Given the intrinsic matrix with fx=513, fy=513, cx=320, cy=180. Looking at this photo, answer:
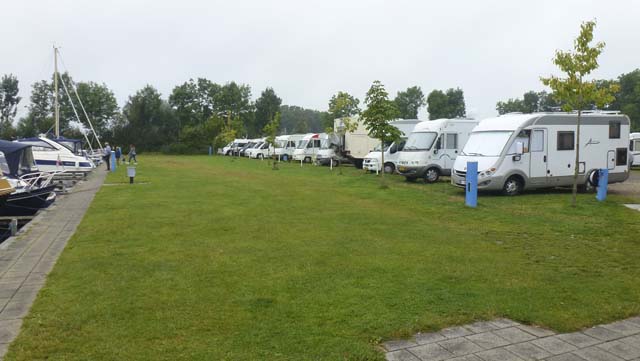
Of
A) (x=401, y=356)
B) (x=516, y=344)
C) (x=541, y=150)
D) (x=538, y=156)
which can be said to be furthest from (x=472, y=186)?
(x=401, y=356)

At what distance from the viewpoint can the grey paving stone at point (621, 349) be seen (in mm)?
4292

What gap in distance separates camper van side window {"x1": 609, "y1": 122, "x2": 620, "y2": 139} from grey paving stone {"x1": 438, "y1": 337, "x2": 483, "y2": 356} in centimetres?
1550

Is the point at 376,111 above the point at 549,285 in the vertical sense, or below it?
above

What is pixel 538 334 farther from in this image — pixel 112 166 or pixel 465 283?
pixel 112 166

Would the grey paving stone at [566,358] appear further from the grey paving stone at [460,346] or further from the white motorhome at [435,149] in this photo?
the white motorhome at [435,149]

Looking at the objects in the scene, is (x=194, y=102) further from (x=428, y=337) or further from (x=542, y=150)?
(x=428, y=337)

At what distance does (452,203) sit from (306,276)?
865 centimetres

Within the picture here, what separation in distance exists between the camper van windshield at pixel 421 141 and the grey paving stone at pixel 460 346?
1710 cm

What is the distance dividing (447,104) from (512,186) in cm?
6591

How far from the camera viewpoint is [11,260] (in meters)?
7.70

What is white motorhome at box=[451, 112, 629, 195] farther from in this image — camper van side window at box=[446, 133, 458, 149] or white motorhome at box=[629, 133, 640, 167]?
white motorhome at box=[629, 133, 640, 167]

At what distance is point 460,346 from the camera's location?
14.7 ft

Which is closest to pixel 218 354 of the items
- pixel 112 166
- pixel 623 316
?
pixel 623 316

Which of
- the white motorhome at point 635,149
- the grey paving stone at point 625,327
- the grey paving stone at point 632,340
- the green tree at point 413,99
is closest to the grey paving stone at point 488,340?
the grey paving stone at point 632,340
